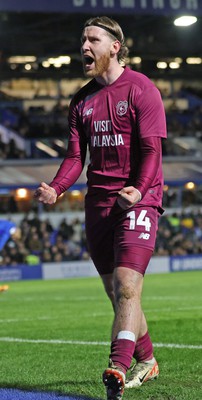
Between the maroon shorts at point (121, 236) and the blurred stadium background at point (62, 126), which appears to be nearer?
the maroon shorts at point (121, 236)

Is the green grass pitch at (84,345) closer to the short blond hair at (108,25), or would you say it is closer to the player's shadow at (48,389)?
the player's shadow at (48,389)

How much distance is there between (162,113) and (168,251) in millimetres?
29886

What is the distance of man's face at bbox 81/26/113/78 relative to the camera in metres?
6.35

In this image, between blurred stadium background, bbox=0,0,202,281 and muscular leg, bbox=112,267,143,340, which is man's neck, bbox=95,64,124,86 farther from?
blurred stadium background, bbox=0,0,202,281

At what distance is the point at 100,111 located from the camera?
21.1 ft

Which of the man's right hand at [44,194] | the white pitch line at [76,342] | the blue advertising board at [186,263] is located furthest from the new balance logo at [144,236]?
the blue advertising board at [186,263]

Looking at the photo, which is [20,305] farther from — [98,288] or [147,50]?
[147,50]

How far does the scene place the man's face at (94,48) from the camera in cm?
635


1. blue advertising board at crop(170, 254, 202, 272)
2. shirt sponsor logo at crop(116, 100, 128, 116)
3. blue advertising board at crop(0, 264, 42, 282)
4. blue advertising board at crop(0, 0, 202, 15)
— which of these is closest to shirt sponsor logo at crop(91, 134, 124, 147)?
shirt sponsor logo at crop(116, 100, 128, 116)

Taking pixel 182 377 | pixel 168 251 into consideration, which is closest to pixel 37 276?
pixel 168 251

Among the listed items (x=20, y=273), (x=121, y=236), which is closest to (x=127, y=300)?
(x=121, y=236)

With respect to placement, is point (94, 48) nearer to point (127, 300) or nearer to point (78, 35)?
point (127, 300)

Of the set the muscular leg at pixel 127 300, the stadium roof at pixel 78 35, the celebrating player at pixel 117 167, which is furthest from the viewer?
the stadium roof at pixel 78 35

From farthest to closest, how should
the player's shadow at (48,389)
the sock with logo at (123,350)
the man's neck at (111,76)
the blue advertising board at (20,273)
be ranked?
the blue advertising board at (20,273), the man's neck at (111,76), the player's shadow at (48,389), the sock with logo at (123,350)
